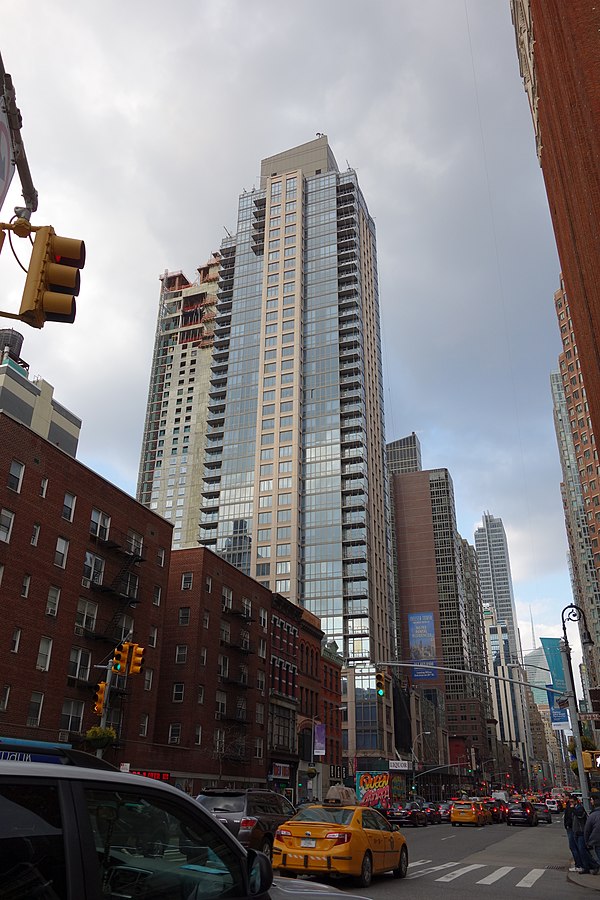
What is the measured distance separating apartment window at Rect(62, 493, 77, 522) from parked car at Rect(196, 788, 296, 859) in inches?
783

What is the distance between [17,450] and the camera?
32.9 metres

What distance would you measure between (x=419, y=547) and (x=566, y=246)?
12850 centimetres

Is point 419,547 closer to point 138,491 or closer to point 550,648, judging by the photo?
point 138,491

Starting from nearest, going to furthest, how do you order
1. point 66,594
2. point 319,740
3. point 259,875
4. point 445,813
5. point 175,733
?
1. point 259,875
2. point 66,594
3. point 175,733
4. point 445,813
5. point 319,740

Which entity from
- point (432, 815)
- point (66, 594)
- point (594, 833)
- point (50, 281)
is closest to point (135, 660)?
point (66, 594)

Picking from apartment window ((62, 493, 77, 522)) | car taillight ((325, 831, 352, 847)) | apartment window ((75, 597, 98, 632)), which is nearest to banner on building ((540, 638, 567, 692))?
car taillight ((325, 831, 352, 847))

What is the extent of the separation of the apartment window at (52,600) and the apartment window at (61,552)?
1218 millimetres

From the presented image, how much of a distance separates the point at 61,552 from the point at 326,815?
2447cm

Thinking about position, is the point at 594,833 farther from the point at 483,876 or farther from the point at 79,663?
the point at 79,663

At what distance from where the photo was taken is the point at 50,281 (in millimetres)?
7324

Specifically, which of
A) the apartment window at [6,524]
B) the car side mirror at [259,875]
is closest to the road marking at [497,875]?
the car side mirror at [259,875]

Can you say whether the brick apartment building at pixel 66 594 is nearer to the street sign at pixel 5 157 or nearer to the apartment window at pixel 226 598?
the apartment window at pixel 226 598

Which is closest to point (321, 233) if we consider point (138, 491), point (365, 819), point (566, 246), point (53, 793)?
point (138, 491)

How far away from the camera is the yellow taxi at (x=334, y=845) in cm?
1343
